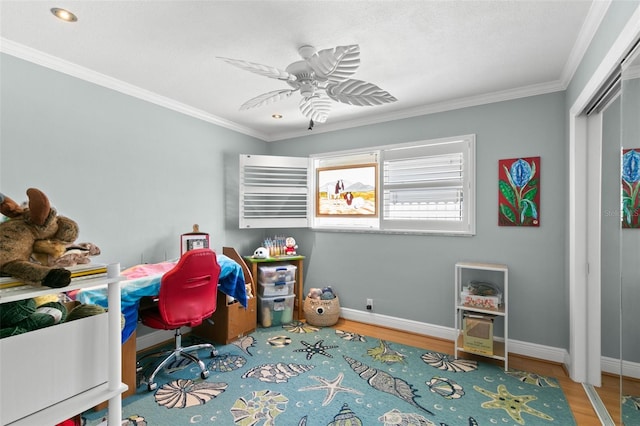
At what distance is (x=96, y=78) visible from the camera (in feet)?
8.42

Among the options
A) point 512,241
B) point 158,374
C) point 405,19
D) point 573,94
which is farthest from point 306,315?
point 573,94

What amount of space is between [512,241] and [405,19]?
2.25 m

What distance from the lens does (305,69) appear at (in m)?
1.97

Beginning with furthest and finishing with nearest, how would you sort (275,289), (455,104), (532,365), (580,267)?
(275,289) < (455,104) < (532,365) < (580,267)

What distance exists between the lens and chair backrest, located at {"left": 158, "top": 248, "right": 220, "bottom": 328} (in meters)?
2.29

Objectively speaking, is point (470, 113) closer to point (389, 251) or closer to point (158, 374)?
point (389, 251)

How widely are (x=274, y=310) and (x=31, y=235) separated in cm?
299

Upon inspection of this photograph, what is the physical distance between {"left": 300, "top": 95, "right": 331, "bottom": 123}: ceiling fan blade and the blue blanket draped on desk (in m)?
1.66

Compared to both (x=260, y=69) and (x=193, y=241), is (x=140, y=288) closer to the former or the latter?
(x=193, y=241)

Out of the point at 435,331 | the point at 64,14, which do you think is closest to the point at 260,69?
the point at 64,14

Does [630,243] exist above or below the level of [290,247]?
above

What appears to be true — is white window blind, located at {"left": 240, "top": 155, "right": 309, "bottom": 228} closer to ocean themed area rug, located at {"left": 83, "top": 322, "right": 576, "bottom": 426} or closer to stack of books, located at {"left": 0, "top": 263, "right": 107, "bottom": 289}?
ocean themed area rug, located at {"left": 83, "top": 322, "right": 576, "bottom": 426}

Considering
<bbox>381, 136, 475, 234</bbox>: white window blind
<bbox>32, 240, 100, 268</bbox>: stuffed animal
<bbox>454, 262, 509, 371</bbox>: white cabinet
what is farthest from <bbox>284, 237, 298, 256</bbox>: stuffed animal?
<bbox>32, 240, 100, 268</bbox>: stuffed animal

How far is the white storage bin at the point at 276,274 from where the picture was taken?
3666mm
